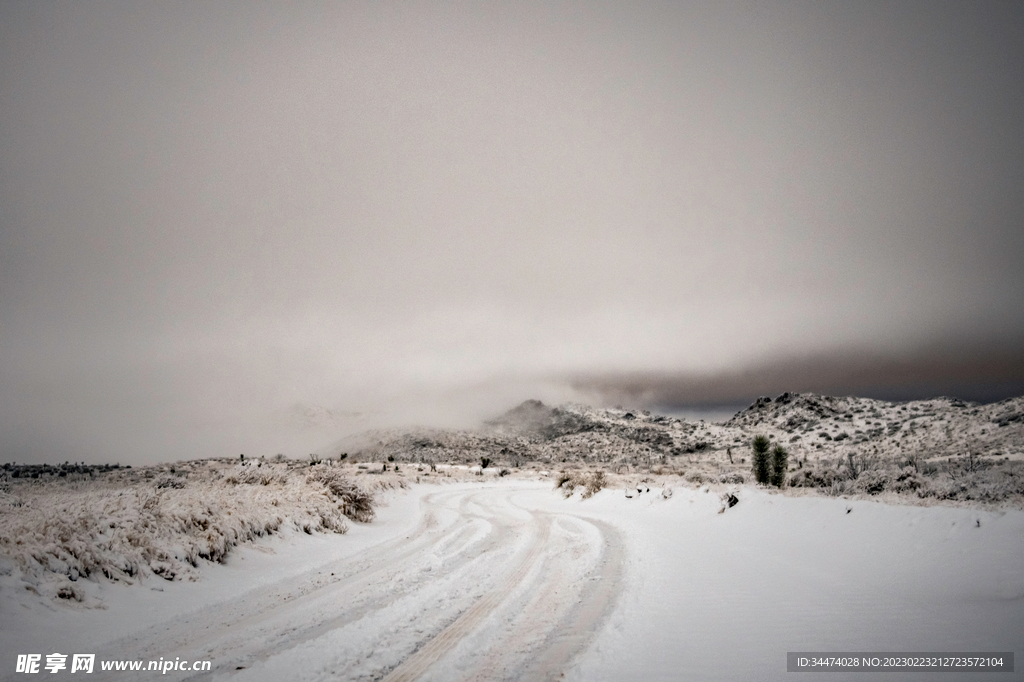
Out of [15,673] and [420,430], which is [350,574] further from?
[420,430]

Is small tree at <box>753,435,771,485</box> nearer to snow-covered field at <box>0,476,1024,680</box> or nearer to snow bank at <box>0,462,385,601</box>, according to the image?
snow-covered field at <box>0,476,1024,680</box>

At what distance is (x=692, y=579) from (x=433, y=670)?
6.15m

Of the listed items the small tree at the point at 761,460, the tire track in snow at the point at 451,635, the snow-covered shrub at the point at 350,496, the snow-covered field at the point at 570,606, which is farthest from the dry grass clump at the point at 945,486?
the snow-covered shrub at the point at 350,496

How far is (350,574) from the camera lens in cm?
908

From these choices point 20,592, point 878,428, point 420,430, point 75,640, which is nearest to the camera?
point 75,640

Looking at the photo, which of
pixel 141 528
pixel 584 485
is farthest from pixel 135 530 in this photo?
pixel 584 485

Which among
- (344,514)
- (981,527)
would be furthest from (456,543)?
(981,527)

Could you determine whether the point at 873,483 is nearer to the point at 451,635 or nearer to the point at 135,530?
the point at 451,635

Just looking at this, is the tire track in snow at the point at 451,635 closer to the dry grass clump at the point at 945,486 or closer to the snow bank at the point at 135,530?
the snow bank at the point at 135,530

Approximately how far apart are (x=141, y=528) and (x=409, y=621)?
6.87 metres

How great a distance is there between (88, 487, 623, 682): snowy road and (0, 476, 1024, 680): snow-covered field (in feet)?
0.11

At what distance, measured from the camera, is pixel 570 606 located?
7.05m

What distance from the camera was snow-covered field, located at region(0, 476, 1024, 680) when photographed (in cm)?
503

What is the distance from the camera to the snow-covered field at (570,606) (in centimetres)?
503
